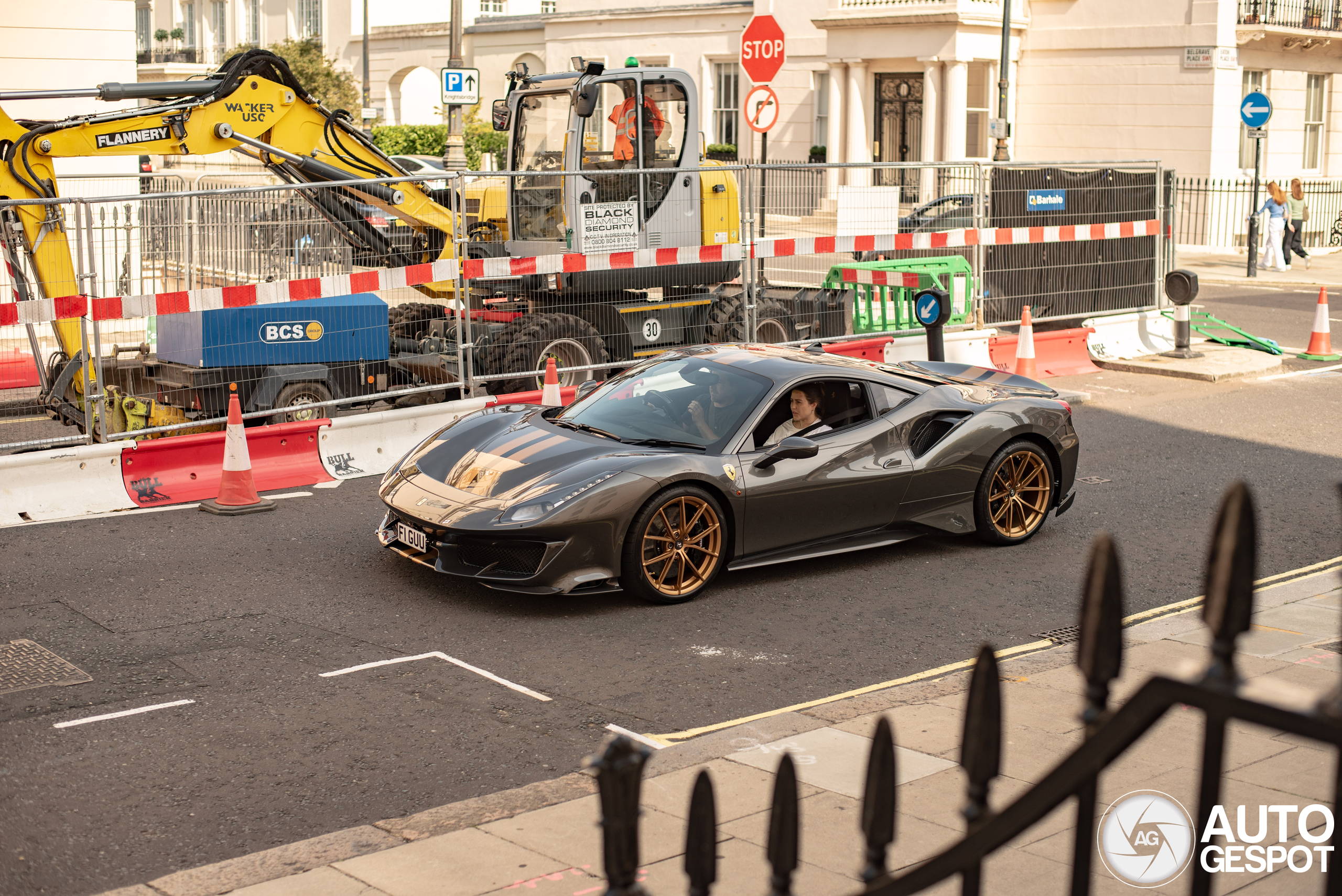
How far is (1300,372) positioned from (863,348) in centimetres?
575

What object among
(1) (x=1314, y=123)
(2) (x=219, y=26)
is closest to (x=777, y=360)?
(1) (x=1314, y=123)

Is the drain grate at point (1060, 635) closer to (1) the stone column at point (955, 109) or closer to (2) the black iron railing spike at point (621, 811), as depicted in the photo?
(2) the black iron railing spike at point (621, 811)

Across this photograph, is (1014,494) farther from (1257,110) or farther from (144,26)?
(144,26)

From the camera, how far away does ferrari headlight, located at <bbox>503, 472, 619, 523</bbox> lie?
24.3ft

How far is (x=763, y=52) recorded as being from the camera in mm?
18188

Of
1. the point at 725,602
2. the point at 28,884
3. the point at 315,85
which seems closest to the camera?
the point at 28,884

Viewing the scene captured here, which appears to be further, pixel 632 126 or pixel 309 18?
pixel 309 18

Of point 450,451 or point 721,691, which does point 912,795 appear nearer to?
point 721,691

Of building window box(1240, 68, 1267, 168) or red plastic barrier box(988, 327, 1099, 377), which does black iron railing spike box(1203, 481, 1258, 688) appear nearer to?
red plastic barrier box(988, 327, 1099, 377)

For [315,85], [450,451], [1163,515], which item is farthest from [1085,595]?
[315,85]

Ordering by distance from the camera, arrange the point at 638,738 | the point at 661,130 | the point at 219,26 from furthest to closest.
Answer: the point at 219,26, the point at 661,130, the point at 638,738

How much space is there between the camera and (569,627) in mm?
7504

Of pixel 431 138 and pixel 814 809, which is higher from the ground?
pixel 431 138

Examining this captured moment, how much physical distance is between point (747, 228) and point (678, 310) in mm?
1155
